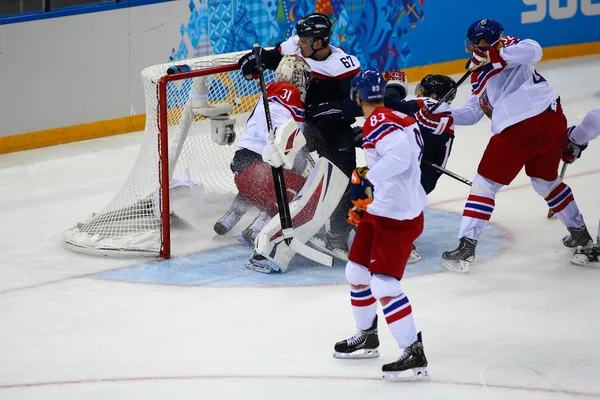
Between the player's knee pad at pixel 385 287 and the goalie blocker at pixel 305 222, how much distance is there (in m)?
1.28

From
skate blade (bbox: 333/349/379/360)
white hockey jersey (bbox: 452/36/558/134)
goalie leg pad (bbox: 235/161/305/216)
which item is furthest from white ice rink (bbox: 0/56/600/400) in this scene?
white hockey jersey (bbox: 452/36/558/134)

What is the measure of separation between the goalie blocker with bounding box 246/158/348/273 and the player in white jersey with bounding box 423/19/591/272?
53 centimetres

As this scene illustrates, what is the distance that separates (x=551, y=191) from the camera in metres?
5.28

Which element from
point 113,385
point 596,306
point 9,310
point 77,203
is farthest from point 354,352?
point 77,203

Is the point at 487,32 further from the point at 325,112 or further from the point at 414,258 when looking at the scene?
the point at 414,258

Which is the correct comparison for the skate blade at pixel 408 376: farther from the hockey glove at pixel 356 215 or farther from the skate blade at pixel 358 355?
the hockey glove at pixel 356 215

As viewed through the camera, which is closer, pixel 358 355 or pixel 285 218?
pixel 358 355

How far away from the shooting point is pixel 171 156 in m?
5.70

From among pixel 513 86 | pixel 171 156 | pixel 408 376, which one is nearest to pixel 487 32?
pixel 513 86

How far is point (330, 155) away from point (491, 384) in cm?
191

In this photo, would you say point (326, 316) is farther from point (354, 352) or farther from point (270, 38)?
point (270, 38)

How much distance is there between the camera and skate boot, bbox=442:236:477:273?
5105mm

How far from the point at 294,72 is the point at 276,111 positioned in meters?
0.20

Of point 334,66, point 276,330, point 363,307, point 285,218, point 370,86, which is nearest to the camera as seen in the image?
point 370,86
